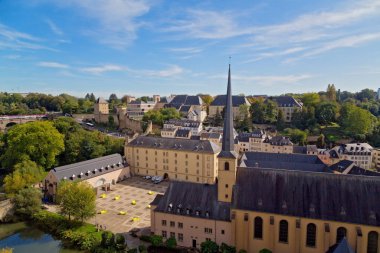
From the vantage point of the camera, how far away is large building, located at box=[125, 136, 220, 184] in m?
62.9

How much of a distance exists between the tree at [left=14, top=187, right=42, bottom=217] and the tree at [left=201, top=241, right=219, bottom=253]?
29704mm

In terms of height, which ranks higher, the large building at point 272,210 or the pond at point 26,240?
the large building at point 272,210

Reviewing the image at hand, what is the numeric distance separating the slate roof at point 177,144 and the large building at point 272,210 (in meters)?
24.8

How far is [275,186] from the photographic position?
34.8 metres

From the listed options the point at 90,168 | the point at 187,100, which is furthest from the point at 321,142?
the point at 187,100

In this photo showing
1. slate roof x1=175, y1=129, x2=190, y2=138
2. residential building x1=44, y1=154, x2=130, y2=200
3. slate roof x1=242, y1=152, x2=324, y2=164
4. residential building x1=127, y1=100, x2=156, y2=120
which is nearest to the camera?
residential building x1=44, y1=154, x2=130, y2=200

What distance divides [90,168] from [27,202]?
15.0 meters

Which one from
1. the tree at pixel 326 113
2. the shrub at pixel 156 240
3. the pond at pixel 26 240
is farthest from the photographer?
the tree at pixel 326 113

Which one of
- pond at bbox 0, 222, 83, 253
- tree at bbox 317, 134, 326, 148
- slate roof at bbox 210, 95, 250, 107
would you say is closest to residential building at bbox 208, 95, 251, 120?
slate roof at bbox 210, 95, 250, 107

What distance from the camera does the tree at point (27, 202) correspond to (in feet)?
150

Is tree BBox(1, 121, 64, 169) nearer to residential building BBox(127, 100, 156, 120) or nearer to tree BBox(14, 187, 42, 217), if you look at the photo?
tree BBox(14, 187, 42, 217)

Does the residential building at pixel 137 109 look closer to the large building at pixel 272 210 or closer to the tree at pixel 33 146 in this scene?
the tree at pixel 33 146

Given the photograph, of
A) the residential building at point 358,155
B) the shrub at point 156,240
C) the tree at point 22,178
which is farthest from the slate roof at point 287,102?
the shrub at point 156,240

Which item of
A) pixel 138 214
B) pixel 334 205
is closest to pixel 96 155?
pixel 138 214
